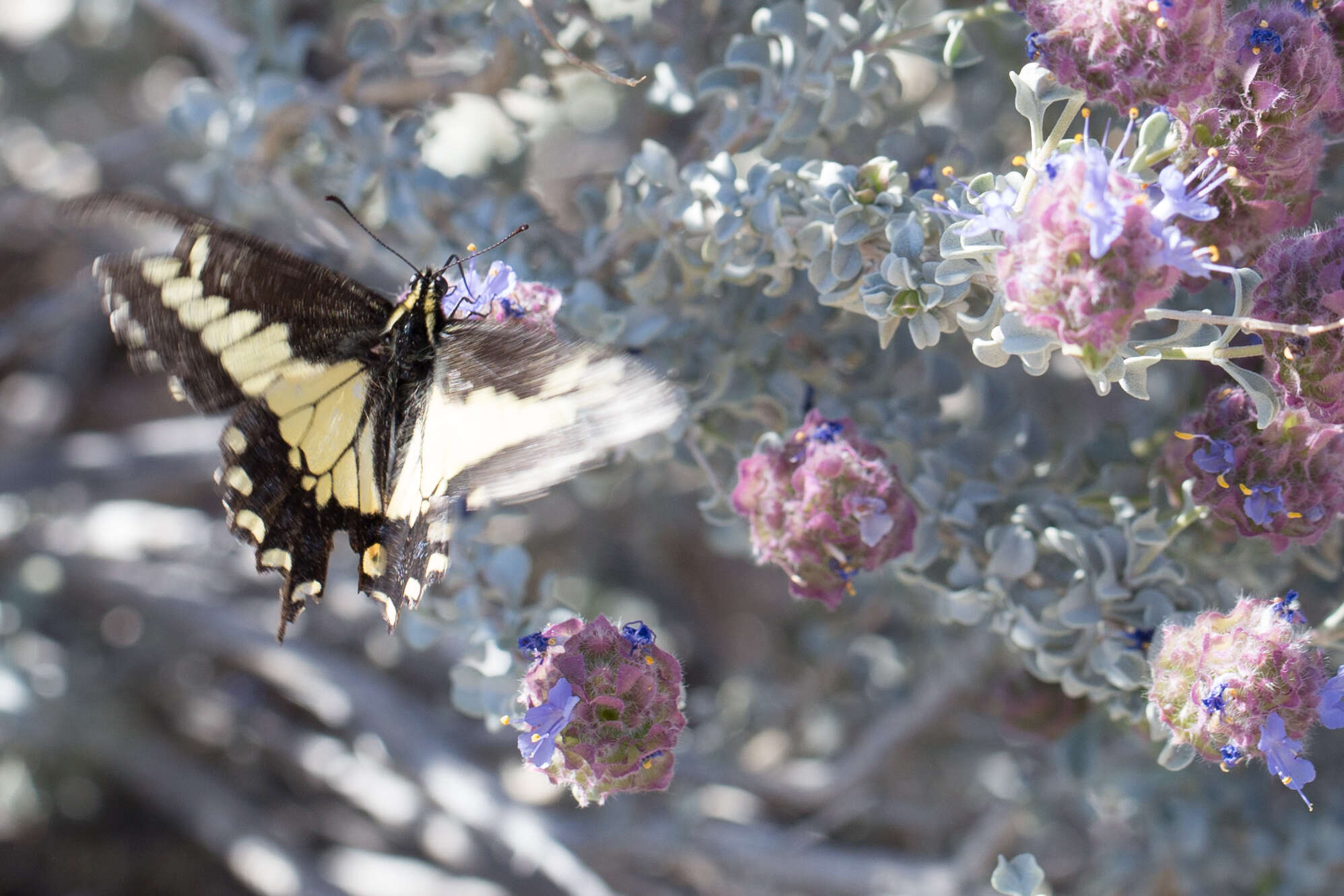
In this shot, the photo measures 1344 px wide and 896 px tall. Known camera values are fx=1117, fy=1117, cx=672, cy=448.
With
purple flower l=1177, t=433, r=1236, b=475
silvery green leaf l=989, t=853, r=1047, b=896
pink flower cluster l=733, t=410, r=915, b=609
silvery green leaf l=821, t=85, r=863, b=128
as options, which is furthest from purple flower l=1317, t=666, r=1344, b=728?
silvery green leaf l=821, t=85, r=863, b=128

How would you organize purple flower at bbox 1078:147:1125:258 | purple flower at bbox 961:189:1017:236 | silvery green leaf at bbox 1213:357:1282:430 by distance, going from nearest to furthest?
purple flower at bbox 1078:147:1125:258, purple flower at bbox 961:189:1017:236, silvery green leaf at bbox 1213:357:1282:430

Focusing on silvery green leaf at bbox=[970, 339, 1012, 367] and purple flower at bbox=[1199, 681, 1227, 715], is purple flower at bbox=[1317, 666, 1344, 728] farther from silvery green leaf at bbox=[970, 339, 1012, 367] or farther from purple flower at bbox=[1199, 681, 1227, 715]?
silvery green leaf at bbox=[970, 339, 1012, 367]

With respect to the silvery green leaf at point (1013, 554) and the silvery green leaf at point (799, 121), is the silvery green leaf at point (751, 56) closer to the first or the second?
the silvery green leaf at point (799, 121)

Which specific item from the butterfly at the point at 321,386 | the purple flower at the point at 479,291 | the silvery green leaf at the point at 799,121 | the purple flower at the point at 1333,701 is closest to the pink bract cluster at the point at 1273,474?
the purple flower at the point at 1333,701

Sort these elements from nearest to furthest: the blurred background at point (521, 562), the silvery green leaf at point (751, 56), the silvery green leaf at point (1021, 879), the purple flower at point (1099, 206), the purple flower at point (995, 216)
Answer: the purple flower at point (1099, 206) → the purple flower at point (995, 216) → the silvery green leaf at point (1021, 879) → the silvery green leaf at point (751, 56) → the blurred background at point (521, 562)

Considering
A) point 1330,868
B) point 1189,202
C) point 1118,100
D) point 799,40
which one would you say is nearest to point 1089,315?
point 1189,202

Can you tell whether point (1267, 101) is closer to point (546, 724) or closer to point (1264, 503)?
point (1264, 503)
